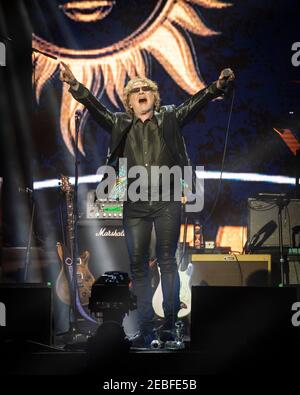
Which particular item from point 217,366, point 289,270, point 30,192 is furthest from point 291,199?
point 217,366

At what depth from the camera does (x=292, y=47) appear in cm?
723

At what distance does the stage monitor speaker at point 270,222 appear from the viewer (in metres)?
6.38

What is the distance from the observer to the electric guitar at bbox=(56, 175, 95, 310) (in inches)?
239

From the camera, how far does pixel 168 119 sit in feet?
15.6

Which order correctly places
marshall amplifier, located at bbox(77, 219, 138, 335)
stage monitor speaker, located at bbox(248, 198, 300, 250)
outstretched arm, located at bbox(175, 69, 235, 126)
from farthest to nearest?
stage monitor speaker, located at bbox(248, 198, 300, 250) → marshall amplifier, located at bbox(77, 219, 138, 335) → outstretched arm, located at bbox(175, 69, 235, 126)

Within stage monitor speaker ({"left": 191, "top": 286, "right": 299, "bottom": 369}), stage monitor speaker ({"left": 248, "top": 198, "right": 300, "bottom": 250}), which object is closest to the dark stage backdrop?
stage monitor speaker ({"left": 248, "top": 198, "right": 300, "bottom": 250})

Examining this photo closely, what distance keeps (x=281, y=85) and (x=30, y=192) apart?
3081 millimetres

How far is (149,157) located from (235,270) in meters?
1.87

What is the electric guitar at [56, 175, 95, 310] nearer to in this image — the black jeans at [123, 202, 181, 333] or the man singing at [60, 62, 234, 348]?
the man singing at [60, 62, 234, 348]

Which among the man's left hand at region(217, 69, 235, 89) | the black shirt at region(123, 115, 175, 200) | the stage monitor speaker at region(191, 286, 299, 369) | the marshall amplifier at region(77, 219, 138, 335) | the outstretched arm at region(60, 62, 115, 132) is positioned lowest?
the stage monitor speaker at region(191, 286, 299, 369)

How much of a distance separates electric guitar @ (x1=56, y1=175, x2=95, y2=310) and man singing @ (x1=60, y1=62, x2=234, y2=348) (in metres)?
1.39

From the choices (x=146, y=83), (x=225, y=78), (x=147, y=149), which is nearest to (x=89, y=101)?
(x=146, y=83)

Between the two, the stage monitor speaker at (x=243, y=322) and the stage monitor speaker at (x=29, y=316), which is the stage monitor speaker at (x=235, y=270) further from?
the stage monitor speaker at (x=29, y=316)
